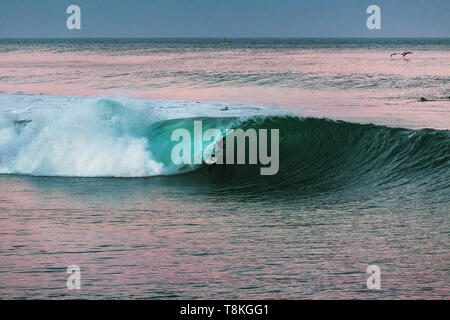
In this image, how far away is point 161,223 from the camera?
8477mm

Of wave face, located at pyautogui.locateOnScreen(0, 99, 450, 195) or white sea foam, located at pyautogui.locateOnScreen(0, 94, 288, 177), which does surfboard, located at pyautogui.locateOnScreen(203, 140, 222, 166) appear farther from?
white sea foam, located at pyautogui.locateOnScreen(0, 94, 288, 177)

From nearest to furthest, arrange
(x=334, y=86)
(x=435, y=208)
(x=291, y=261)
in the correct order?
(x=291, y=261)
(x=435, y=208)
(x=334, y=86)

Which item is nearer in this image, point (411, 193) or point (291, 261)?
point (291, 261)

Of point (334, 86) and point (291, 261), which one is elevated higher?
point (334, 86)

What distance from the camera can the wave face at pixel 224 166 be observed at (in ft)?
40.7

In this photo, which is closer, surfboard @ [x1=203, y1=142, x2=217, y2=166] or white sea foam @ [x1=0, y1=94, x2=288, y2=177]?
white sea foam @ [x1=0, y1=94, x2=288, y2=177]

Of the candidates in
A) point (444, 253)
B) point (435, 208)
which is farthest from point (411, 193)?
point (444, 253)

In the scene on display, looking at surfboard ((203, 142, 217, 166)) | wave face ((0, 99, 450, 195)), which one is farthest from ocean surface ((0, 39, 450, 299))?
surfboard ((203, 142, 217, 166))

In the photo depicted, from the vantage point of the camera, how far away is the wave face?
12.4 meters

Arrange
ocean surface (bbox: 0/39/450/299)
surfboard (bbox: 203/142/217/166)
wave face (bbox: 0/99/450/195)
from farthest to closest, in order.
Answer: surfboard (bbox: 203/142/217/166) < wave face (bbox: 0/99/450/195) < ocean surface (bbox: 0/39/450/299)

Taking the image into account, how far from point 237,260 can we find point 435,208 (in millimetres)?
3767

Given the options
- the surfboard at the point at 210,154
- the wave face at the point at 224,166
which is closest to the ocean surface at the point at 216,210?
the wave face at the point at 224,166

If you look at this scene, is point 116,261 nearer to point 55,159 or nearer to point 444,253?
point 444,253

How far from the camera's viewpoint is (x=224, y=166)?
44.2 feet
